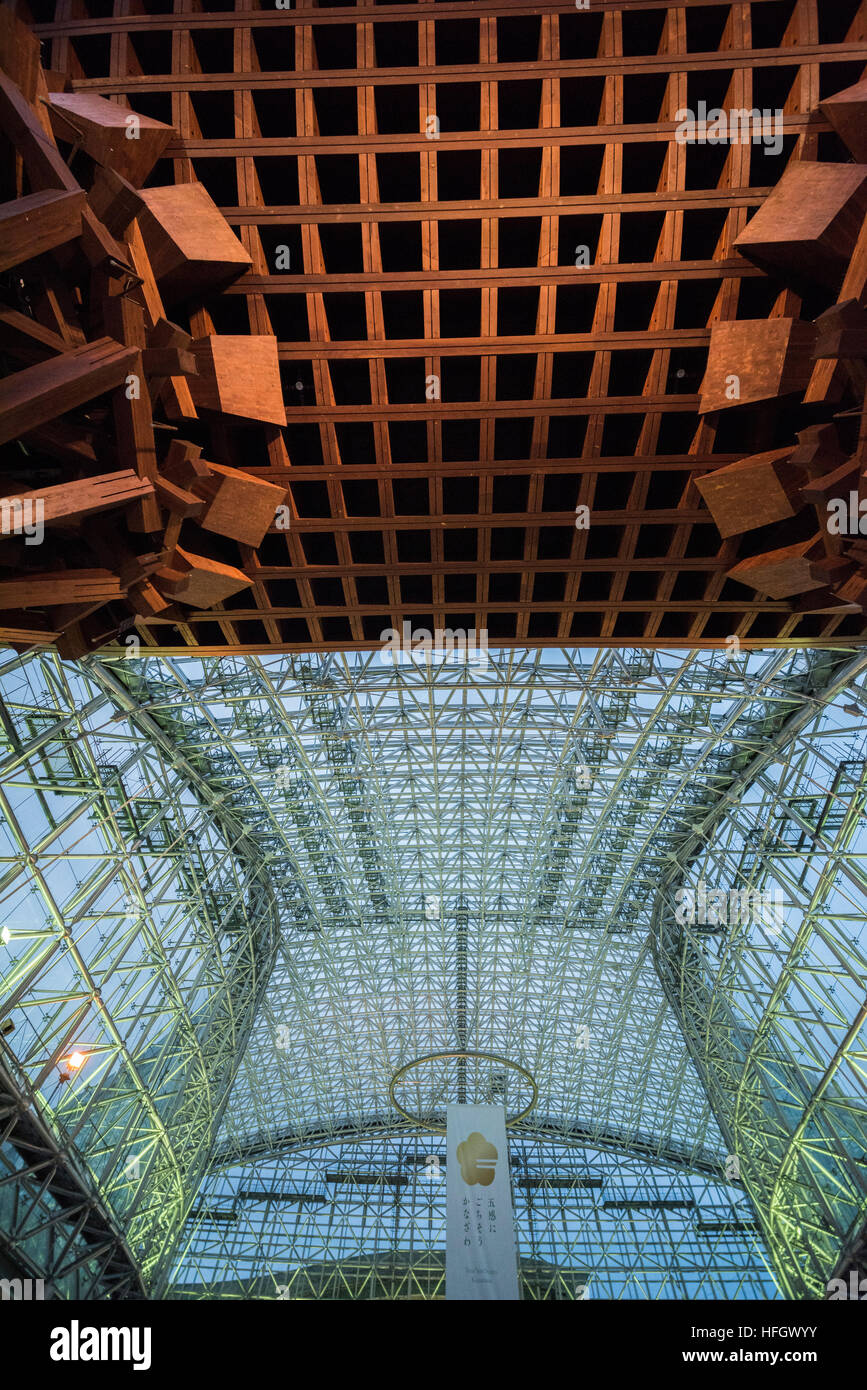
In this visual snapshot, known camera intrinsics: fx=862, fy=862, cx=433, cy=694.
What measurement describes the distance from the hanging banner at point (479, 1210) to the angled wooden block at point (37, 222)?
924 inches

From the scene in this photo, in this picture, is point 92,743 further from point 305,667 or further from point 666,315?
point 666,315

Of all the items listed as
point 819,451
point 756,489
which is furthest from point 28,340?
point 819,451

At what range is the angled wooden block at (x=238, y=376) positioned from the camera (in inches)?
397

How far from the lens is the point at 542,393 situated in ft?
36.4

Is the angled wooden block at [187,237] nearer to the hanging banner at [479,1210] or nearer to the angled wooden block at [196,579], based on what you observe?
the angled wooden block at [196,579]

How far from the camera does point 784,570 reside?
440 inches

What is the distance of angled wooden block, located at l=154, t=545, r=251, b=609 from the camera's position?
10789mm

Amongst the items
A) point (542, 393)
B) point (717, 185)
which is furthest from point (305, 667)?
point (717, 185)

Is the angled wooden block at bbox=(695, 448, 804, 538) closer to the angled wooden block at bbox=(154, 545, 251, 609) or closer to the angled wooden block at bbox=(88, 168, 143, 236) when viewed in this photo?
the angled wooden block at bbox=(154, 545, 251, 609)

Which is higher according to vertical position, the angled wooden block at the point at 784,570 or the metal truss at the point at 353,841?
the metal truss at the point at 353,841

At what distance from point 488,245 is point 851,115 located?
4019mm

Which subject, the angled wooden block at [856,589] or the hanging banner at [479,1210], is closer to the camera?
the angled wooden block at [856,589]

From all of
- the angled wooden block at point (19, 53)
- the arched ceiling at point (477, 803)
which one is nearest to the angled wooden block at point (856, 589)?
the angled wooden block at point (19, 53)

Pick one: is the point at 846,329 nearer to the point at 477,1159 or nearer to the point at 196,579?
the point at 196,579
